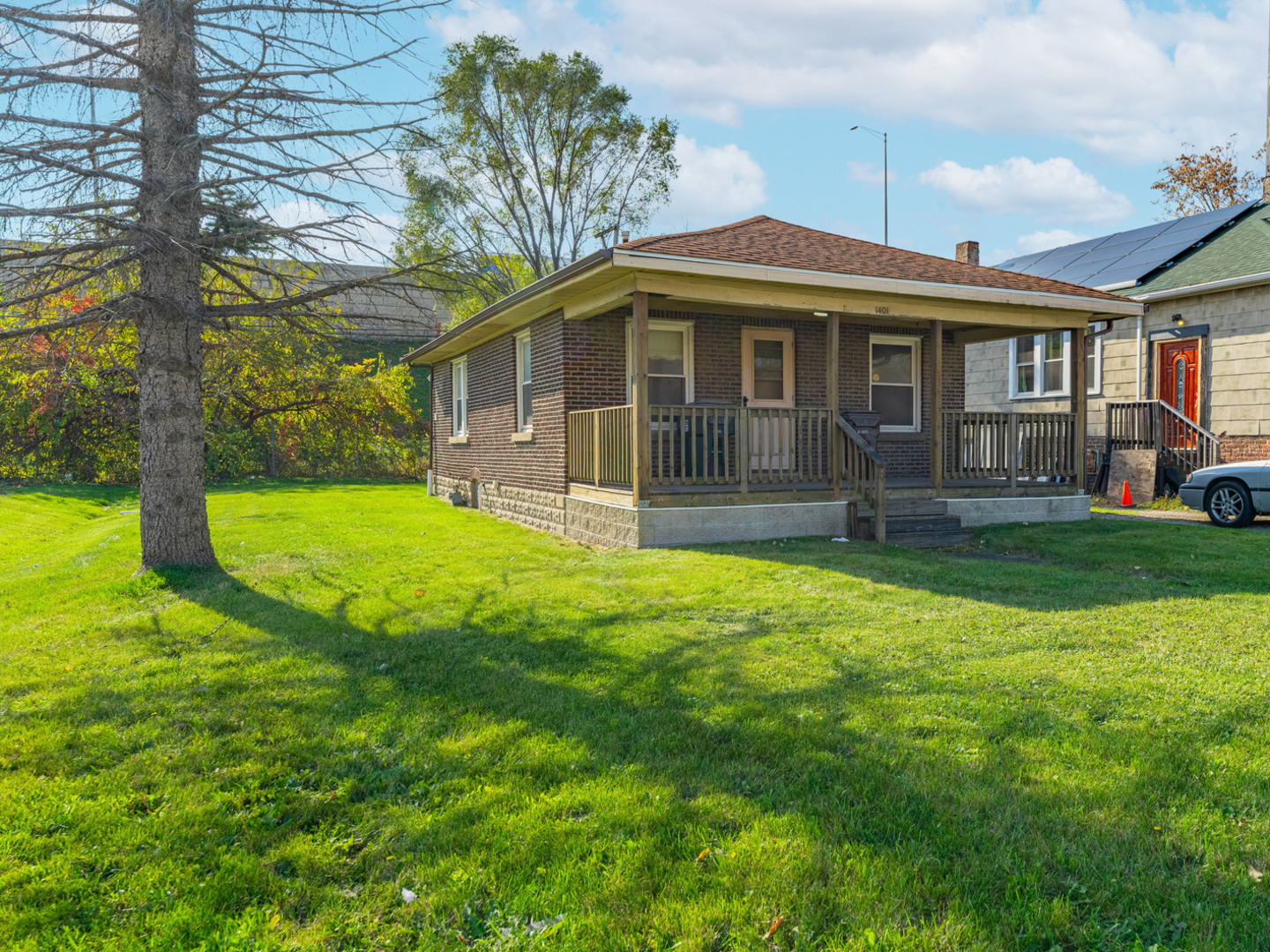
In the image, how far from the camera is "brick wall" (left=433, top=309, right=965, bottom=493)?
37.4ft

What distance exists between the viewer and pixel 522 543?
35.3 ft

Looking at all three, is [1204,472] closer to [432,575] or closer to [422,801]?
[432,575]

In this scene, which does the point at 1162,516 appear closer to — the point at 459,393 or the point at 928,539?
the point at 928,539

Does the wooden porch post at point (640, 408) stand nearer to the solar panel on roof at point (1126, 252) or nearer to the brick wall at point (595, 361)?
the brick wall at point (595, 361)

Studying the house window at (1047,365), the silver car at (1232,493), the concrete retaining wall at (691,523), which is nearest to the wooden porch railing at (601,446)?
the concrete retaining wall at (691,523)

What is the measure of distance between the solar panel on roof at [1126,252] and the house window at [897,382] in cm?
Answer: 671

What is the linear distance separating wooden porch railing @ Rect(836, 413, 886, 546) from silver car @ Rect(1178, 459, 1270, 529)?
16.9 feet

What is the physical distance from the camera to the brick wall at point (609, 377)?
11406mm

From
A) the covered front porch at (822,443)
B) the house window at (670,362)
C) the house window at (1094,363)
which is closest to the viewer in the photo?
the covered front porch at (822,443)

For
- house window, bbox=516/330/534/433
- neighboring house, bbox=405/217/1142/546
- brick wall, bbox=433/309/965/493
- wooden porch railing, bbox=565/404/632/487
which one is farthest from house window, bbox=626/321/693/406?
house window, bbox=516/330/534/433

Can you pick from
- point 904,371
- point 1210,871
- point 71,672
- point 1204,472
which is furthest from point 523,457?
point 1210,871

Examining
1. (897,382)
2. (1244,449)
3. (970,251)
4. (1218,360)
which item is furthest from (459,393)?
(1244,449)

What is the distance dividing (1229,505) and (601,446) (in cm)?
890

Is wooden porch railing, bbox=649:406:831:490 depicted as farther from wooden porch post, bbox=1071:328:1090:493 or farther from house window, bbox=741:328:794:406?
wooden porch post, bbox=1071:328:1090:493
